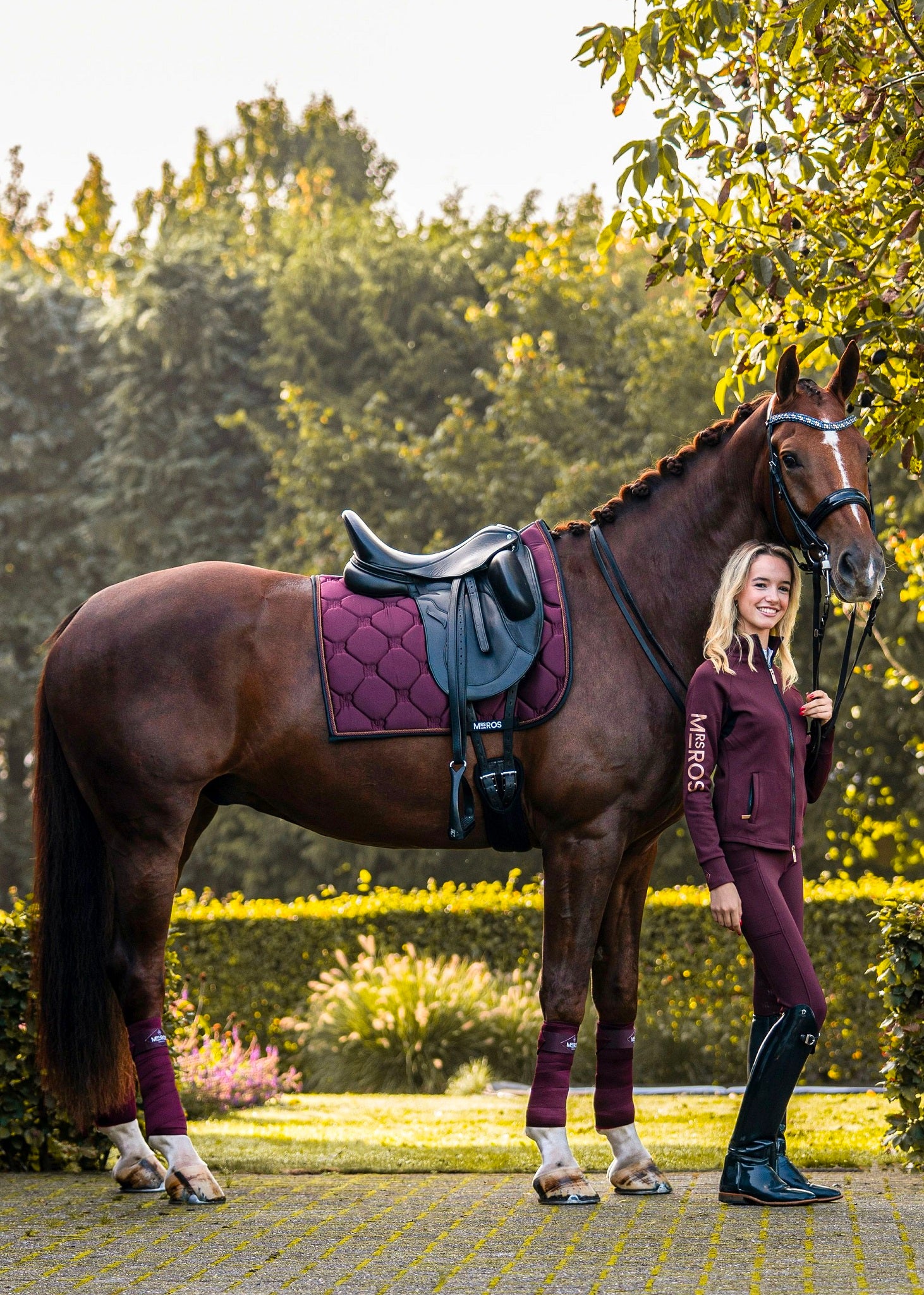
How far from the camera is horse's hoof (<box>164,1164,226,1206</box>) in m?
4.91

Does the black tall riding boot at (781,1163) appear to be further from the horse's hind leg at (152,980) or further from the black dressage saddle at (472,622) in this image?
the horse's hind leg at (152,980)

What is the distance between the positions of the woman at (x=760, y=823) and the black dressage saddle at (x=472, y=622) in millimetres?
662

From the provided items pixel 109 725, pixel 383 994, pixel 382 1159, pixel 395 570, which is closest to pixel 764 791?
pixel 395 570

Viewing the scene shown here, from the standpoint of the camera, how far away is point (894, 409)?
18.7 feet

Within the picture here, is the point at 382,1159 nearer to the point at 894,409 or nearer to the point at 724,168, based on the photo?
the point at 894,409

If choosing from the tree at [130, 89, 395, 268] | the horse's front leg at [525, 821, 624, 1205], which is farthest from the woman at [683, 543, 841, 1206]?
the tree at [130, 89, 395, 268]

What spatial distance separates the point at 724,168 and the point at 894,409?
1.21 meters

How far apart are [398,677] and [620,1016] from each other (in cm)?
155

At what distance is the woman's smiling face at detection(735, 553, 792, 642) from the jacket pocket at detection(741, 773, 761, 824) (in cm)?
52

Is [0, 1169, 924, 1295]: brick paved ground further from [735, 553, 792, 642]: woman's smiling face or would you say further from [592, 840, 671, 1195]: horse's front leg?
[735, 553, 792, 642]: woman's smiling face

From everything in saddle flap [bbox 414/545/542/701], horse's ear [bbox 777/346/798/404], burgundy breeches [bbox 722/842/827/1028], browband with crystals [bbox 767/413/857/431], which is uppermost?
horse's ear [bbox 777/346/798/404]

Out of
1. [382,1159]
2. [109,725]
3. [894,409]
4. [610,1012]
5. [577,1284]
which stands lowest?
[382,1159]

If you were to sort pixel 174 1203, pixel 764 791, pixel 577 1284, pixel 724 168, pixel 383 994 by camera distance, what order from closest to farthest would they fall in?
pixel 577 1284 → pixel 764 791 → pixel 174 1203 → pixel 724 168 → pixel 383 994

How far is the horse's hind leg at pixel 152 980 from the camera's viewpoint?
A: 16.1ft
